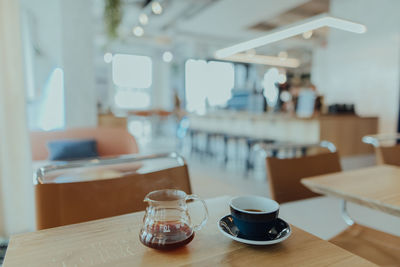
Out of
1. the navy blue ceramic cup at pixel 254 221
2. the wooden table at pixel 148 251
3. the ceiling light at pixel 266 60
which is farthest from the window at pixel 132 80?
the navy blue ceramic cup at pixel 254 221

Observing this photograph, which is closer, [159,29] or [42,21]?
[42,21]

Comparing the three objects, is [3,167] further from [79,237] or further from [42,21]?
[42,21]

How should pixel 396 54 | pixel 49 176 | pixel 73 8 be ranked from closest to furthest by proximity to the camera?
pixel 49 176 → pixel 73 8 → pixel 396 54

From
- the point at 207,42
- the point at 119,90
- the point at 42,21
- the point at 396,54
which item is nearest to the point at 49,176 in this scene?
the point at 42,21

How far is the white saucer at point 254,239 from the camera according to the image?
0.67 metres

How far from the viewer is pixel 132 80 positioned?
1010cm

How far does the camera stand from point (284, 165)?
1.48 m

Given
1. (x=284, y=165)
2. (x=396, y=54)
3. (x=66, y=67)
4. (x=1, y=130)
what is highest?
(x=396, y=54)

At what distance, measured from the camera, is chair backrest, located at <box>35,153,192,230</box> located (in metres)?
0.95

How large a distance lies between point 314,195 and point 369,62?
4.40 meters

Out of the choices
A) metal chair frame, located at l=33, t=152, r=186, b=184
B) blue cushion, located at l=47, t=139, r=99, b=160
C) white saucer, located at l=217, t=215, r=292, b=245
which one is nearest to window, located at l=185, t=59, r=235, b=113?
blue cushion, located at l=47, t=139, r=99, b=160

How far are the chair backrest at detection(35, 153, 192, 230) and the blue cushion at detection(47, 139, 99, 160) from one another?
6.17 ft

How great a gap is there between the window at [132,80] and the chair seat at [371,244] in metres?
9.48

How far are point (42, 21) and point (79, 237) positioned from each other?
14.9ft
